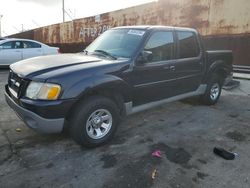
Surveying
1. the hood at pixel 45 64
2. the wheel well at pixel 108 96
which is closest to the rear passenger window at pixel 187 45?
the wheel well at pixel 108 96

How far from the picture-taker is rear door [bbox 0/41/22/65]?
437 inches

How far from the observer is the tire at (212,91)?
5.77 metres

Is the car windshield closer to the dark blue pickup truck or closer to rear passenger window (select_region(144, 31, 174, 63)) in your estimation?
the dark blue pickup truck

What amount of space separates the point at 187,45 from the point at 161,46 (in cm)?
88

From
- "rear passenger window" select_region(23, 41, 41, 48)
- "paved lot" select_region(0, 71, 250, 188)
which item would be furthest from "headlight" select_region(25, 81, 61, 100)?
"rear passenger window" select_region(23, 41, 41, 48)

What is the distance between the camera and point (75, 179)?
292 centimetres

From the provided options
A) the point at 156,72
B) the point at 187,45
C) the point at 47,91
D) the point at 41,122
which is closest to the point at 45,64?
the point at 47,91

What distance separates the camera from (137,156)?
11.4 ft

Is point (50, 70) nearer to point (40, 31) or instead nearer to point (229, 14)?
point (229, 14)

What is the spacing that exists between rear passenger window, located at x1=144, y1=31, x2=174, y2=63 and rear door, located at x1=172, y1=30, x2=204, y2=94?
0.21 meters

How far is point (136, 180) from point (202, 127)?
218 centimetres

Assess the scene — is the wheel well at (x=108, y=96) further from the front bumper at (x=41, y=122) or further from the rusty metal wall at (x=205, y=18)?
the rusty metal wall at (x=205, y=18)

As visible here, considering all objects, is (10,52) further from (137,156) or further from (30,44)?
(137,156)

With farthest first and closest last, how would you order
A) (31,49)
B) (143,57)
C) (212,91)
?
(31,49), (212,91), (143,57)
